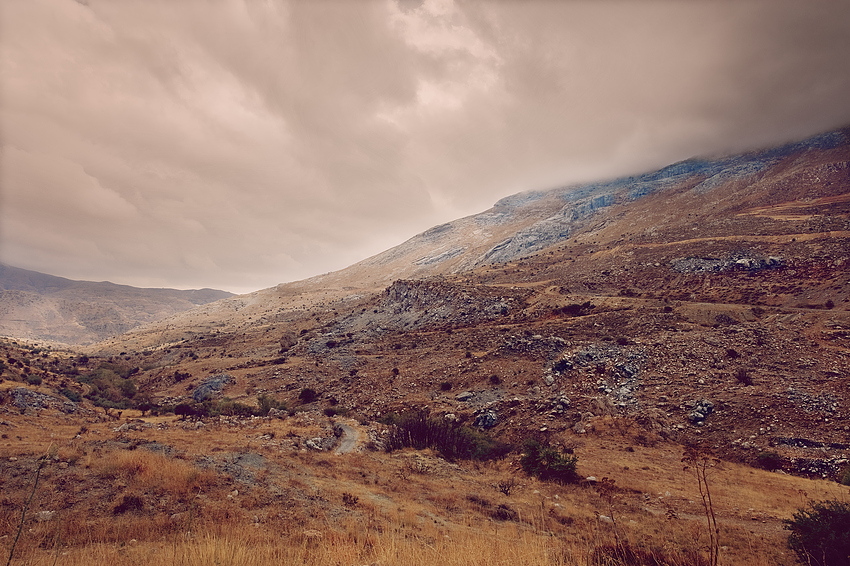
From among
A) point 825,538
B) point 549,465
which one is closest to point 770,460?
point 549,465

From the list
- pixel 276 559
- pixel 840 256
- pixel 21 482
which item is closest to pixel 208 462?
pixel 21 482

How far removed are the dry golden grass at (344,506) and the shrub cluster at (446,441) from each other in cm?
131

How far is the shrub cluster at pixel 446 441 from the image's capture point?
1784cm

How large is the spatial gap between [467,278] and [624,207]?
63.8 meters

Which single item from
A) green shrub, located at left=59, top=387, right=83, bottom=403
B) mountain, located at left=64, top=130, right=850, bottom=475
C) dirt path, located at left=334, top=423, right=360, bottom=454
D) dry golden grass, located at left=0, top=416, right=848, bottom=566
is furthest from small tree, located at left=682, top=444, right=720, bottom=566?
green shrub, located at left=59, top=387, right=83, bottom=403

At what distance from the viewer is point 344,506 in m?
9.53

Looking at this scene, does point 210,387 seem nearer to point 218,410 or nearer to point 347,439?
point 218,410

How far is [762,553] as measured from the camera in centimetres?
764

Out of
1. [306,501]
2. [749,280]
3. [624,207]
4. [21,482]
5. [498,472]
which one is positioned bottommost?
[498,472]

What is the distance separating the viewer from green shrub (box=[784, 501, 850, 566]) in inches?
268

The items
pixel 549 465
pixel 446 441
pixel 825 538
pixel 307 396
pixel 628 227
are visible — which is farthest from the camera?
pixel 628 227

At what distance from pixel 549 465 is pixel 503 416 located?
7957 millimetres

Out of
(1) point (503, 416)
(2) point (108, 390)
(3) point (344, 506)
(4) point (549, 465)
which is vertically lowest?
(2) point (108, 390)

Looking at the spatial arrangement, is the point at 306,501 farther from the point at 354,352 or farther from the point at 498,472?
the point at 354,352
